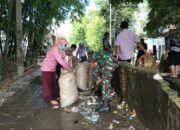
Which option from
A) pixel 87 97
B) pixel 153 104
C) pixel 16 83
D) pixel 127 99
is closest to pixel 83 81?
pixel 87 97

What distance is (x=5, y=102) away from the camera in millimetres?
11039

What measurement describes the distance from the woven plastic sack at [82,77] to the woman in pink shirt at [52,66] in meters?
1.48

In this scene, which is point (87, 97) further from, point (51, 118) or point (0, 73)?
point (0, 73)

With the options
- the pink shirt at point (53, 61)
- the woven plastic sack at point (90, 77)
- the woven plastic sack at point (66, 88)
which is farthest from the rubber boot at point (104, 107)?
the woven plastic sack at point (90, 77)

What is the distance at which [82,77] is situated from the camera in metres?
12.1

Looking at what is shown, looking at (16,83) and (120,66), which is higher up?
(120,66)

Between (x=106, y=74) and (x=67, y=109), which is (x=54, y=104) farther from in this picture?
(x=106, y=74)

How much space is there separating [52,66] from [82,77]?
1840 mm

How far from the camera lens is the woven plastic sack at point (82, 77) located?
12047 millimetres

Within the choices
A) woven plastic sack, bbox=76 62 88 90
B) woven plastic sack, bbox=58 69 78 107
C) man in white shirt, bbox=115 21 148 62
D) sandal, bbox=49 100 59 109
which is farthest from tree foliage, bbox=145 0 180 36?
sandal, bbox=49 100 59 109

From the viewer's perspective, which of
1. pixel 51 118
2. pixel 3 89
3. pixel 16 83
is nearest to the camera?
pixel 51 118

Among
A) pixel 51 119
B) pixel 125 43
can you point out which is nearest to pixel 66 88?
pixel 51 119

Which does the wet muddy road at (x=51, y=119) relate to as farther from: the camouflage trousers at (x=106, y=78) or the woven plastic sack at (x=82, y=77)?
the woven plastic sack at (x=82, y=77)

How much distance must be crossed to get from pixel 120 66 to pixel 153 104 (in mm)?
3784
